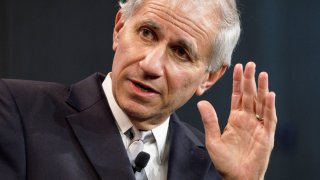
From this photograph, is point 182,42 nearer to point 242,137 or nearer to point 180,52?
point 180,52

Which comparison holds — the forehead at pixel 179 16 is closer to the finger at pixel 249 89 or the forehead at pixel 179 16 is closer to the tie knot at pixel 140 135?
the finger at pixel 249 89

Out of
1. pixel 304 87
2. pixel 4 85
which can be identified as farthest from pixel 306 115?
pixel 4 85

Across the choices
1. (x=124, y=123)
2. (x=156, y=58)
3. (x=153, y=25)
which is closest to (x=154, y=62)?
(x=156, y=58)

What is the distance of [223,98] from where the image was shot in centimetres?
237

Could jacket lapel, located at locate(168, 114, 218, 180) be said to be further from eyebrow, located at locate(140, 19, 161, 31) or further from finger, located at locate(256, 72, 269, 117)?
eyebrow, located at locate(140, 19, 161, 31)

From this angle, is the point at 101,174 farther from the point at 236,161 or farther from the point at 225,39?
the point at 225,39

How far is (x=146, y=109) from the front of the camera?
1464 mm

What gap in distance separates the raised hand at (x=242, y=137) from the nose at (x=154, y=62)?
230mm

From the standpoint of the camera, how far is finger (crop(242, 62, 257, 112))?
1494 mm

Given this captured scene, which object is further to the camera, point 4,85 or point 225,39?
point 225,39

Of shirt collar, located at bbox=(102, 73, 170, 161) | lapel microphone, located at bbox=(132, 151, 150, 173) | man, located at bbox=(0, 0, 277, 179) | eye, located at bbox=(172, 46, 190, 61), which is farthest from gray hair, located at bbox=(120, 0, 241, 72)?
lapel microphone, located at bbox=(132, 151, 150, 173)

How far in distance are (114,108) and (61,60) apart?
0.86m

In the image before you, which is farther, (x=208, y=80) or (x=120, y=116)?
(x=208, y=80)

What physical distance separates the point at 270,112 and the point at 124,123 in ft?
1.53
